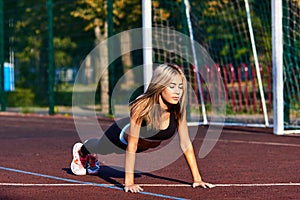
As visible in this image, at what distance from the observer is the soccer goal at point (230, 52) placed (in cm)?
1653

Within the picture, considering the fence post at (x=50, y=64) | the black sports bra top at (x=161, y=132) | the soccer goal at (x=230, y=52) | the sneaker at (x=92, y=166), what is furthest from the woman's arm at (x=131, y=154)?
the fence post at (x=50, y=64)

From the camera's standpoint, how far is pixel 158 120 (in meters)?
8.09

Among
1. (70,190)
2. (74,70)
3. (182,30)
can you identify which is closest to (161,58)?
(182,30)

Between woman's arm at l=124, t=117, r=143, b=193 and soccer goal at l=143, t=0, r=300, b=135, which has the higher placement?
soccer goal at l=143, t=0, r=300, b=135

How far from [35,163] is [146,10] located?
6.79 metres

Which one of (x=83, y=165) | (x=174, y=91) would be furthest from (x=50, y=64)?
(x=174, y=91)

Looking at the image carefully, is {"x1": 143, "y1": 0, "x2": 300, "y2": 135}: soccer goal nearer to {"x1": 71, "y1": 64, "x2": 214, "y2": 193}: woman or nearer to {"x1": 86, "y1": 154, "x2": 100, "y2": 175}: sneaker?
{"x1": 86, "y1": 154, "x2": 100, "y2": 175}: sneaker

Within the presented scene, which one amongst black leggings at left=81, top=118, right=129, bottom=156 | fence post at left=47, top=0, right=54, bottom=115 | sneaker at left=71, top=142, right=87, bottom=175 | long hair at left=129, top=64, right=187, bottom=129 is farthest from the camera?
fence post at left=47, top=0, right=54, bottom=115

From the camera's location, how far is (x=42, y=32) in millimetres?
27547

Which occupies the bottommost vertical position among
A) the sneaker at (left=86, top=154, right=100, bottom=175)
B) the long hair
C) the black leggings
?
the sneaker at (left=86, top=154, right=100, bottom=175)

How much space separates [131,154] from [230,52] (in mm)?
14563

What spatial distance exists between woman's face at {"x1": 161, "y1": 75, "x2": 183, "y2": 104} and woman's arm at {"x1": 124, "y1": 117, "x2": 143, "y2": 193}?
402 mm

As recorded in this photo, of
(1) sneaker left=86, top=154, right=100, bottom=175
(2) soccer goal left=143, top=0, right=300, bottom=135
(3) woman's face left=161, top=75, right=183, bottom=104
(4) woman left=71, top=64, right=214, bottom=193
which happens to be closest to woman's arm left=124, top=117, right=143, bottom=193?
(4) woman left=71, top=64, right=214, bottom=193

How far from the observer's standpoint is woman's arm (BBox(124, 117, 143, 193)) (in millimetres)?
7812
